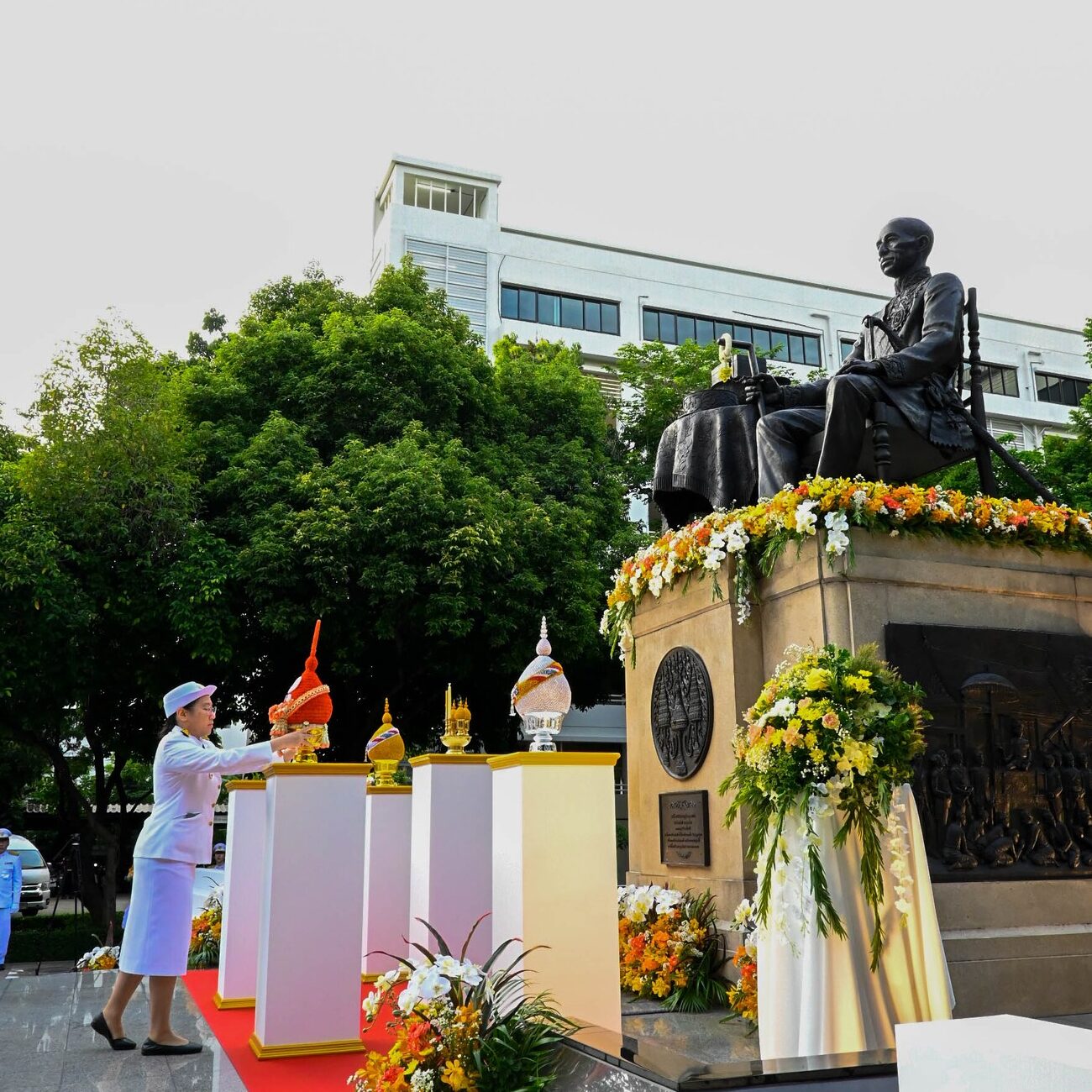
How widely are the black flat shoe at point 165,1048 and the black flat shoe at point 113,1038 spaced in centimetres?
15

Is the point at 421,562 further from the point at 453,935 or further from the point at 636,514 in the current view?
the point at 636,514

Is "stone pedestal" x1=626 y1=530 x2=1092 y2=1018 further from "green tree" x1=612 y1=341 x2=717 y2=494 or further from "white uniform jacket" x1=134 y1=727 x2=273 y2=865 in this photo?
"green tree" x1=612 y1=341 x2=717 y2=494

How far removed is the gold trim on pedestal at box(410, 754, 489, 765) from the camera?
22.5ft

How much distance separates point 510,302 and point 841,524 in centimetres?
2988

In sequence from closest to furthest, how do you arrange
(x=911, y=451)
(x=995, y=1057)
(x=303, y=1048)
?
(x=995, y=1057)
(x=303, y=1048)
(x=911, y=451)

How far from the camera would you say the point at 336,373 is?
63.7 ft

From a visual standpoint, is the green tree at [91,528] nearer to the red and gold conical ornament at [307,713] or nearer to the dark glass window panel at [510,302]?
the red and gold conical ornament at [307,713]

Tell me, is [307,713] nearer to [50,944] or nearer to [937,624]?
[937,624]

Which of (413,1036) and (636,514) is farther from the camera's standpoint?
(636,514)

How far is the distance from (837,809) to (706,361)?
22920mm

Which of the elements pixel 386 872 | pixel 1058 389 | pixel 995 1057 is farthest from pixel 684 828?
pixel 1058 389

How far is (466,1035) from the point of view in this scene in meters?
4.20

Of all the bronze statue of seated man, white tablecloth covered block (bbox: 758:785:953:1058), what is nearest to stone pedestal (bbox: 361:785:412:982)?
the bronze statue of seated man

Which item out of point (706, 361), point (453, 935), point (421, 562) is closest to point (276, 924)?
point (453, 935)
